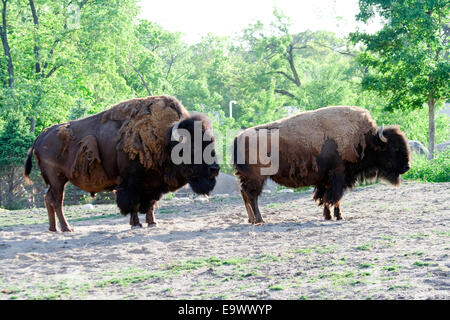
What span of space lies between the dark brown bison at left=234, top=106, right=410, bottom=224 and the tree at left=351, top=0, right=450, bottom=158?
27.6 ft

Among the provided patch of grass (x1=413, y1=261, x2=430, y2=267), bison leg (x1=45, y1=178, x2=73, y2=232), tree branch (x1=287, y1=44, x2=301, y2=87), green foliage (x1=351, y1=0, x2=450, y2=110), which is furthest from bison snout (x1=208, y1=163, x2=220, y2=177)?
tree branch (x1=287, y1=44, x2=301, y2=87)

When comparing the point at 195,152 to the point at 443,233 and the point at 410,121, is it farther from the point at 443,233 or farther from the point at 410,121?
the point at 410,121

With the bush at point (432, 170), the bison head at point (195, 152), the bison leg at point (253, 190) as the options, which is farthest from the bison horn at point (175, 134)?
the bush at point (432, 170)

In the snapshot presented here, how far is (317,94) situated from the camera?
2830 centimetres

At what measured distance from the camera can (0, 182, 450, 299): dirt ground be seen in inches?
206

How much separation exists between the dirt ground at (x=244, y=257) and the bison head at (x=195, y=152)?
0.89m

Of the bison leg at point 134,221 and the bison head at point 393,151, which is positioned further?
the bison head at point 393,151

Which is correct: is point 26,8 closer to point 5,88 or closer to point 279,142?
point 5,88

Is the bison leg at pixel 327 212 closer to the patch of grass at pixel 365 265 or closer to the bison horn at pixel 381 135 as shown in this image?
the bison horn at pixel 381 135

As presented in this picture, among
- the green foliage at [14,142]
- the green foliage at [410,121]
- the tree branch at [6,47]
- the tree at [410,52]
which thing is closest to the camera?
the tree at [410,52]

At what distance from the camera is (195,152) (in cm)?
926

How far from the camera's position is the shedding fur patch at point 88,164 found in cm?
963

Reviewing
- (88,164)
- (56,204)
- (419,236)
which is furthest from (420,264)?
(56,204)
